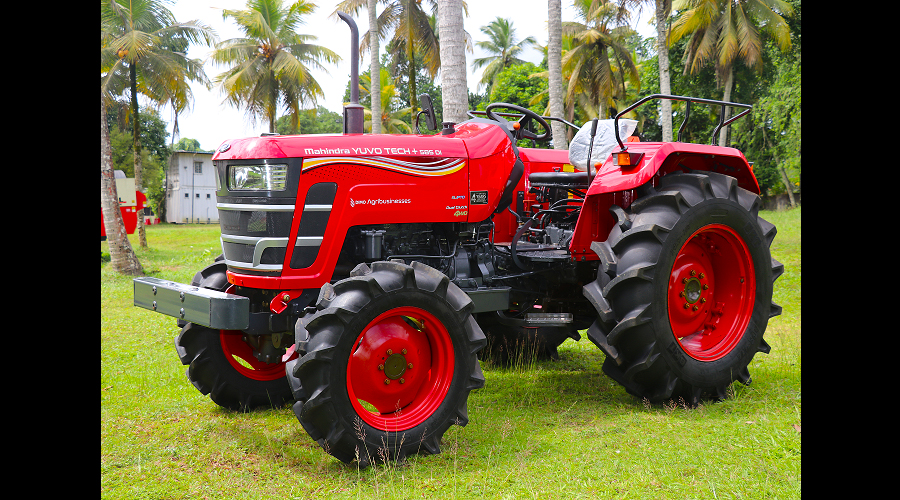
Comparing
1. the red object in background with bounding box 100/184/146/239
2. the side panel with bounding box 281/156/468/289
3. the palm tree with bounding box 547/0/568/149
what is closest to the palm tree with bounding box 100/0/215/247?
the red object in background with bounding box 100/184/146/239

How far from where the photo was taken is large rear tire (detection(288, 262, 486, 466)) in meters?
3.32

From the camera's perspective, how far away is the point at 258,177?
377 centimetres

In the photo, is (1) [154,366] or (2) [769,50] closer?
(1) [154,366]

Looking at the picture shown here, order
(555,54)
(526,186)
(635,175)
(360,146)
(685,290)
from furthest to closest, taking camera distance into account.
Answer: (555,54) → (526,186) → (685,290) → (635,175) → (360,146)

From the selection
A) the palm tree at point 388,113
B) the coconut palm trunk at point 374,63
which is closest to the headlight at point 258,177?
the coconut palm trunk at point 374,63

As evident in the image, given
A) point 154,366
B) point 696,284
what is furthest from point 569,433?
point 154,366

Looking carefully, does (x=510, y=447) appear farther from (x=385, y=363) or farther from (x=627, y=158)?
(x=627, y=158)

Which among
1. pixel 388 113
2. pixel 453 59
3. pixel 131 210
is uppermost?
pixel 388 113

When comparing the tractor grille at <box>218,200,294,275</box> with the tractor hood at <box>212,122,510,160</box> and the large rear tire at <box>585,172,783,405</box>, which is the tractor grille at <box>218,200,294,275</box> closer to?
the tractor hood at <box>212,122,510,160</box>

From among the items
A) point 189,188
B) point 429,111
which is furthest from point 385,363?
point 189,188

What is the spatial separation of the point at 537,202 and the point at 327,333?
277cm

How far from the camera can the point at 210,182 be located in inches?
1523

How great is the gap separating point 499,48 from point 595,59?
13.9m

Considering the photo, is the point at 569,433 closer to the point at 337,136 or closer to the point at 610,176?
the point at 610,176
